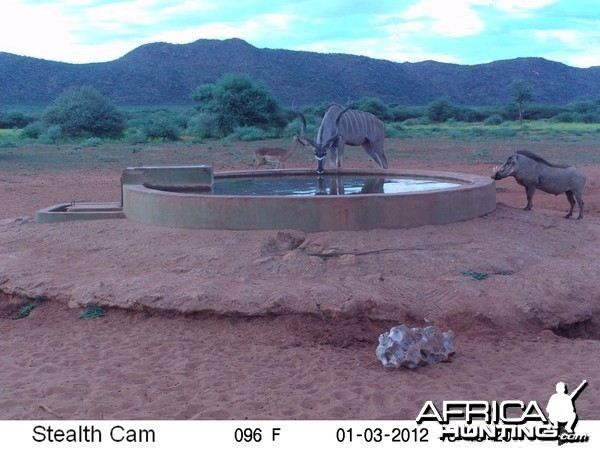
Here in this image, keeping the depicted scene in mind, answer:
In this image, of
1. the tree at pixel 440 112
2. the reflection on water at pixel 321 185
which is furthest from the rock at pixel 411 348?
the tree at pixel 440 112

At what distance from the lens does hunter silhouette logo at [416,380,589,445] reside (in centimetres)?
445

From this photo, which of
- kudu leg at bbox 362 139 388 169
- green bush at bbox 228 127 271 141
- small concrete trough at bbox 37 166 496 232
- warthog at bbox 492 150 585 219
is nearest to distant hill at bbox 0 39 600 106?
green bush at bbox 228 127 271 141

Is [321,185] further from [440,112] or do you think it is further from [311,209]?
[440,112]

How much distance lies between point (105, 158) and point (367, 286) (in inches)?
710

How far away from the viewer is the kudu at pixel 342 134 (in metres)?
12.2

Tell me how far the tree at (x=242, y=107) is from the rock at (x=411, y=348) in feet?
97.2

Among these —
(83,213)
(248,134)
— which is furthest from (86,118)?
(83,213)

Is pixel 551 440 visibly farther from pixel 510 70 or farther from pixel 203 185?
pixel 510 70

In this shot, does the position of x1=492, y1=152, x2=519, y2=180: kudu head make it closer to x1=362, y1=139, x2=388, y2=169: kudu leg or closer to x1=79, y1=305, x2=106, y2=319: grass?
x1=362, y1=139, x2=388, y2=169: kudu leg

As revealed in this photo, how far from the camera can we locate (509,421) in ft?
15.6

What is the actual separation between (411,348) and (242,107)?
103 feet

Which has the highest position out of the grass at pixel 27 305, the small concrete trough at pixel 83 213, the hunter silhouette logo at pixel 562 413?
the small concrete trough at pixel 83 213

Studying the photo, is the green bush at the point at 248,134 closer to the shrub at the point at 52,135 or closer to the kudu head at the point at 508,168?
the shrub at the point at 52,135

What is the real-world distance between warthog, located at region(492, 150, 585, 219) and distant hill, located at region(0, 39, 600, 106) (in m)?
63.1
